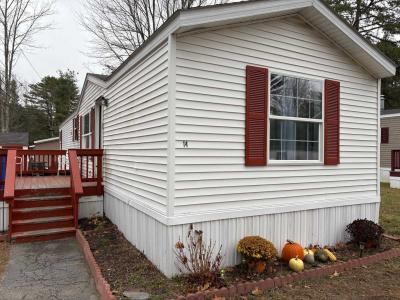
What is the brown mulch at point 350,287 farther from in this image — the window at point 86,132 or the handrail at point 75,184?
the window at point 86,132

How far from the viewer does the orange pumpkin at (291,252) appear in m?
4.73

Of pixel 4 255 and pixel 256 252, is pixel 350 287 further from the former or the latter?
pixel 4 255

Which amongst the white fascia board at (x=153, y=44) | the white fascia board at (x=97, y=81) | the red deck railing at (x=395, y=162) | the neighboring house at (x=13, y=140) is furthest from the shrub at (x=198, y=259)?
the neighboring house at (x=13, y=140)

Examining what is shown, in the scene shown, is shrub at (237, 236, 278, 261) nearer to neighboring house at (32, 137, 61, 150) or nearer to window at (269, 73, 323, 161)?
window at (269, 73, 323, 161)

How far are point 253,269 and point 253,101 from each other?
233 centimetres

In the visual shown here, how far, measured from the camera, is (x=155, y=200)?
4.55 meters

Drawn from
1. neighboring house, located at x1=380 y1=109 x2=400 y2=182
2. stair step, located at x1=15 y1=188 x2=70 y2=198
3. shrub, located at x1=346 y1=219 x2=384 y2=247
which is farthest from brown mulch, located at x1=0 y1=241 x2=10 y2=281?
neighboring house, located at x1=380 y1=109 x2=400 y2=182

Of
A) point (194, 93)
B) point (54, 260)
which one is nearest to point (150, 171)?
point (194, 93)

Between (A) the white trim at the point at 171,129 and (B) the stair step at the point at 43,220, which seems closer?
(A) the white trim at the point at 171,129

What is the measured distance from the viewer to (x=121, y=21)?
18.8 m

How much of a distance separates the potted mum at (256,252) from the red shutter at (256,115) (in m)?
1.09

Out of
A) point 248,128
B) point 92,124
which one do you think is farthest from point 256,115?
point 92,124

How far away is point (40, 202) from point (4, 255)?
1.40 m

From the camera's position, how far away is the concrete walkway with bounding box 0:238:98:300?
13.1ft
